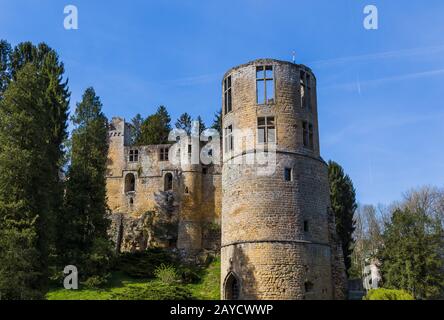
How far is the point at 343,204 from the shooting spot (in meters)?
46.7

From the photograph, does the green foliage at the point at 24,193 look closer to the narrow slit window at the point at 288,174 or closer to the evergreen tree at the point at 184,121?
the narrow slit window at the point at 288,174

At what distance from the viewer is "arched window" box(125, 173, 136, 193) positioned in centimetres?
5000

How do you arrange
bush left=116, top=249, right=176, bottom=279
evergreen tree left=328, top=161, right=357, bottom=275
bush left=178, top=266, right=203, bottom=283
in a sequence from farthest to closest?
1. evergreen tree left=328, top=161, right=357, bottom=275
2. bush left=116, top=249, right=176, bottom=279
3. bush left=178, top=266, right=203, bottom=283

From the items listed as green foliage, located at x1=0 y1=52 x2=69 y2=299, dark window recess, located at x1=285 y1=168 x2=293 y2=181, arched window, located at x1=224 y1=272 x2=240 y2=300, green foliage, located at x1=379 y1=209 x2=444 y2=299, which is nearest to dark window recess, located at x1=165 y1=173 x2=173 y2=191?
green foliage, located at x1=379 y1=209 x2=444 y2=299

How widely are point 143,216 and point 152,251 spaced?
4.57 meters

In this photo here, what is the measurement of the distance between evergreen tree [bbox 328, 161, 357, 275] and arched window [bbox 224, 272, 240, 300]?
67.4 feet

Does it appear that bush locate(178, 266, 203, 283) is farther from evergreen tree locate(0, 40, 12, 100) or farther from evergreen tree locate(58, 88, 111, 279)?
evergreen tree locate(0, 40, 12, 100)

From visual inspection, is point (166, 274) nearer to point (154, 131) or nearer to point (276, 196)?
point (276, 196)

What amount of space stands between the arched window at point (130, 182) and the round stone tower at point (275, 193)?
80.2 feet

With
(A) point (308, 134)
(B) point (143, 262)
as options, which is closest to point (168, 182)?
(B) point (143, 262)

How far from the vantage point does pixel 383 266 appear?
33531 millimetres
